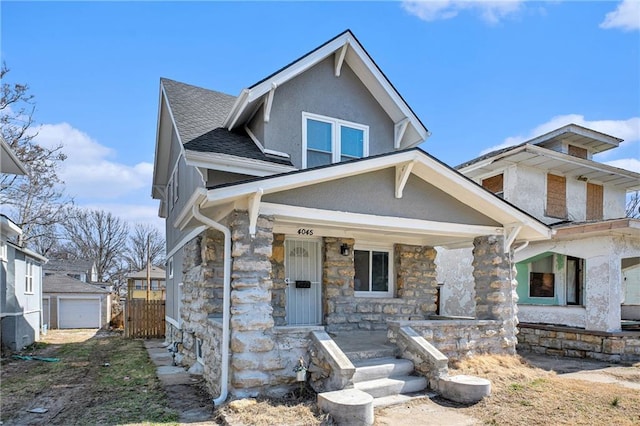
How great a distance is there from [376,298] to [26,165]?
1800cm

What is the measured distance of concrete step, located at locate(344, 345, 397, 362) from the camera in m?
6.80

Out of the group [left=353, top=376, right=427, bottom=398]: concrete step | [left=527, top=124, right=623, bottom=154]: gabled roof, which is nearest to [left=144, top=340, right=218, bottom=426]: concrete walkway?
[left=353, top=376, right=427, bottom=398]: concrete step

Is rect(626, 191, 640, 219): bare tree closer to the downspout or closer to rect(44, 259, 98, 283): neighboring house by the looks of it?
the downspout

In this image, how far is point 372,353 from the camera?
6977 millimetres

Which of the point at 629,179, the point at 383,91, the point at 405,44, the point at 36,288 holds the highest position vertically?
the point at 405,44

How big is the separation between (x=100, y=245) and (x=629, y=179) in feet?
131

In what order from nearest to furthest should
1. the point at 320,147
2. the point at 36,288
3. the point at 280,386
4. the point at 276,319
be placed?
the point at 280,386, the point at 276,319, the point at 320,147, the point at 36,288

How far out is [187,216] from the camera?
6.80 m

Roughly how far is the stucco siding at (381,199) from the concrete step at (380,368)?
2.40 metres

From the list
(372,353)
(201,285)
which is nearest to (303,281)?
(201,285)

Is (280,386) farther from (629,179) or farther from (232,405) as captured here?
(629,179)

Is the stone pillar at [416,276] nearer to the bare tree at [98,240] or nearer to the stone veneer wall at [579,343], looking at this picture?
the stone veneer wall at [579,343]

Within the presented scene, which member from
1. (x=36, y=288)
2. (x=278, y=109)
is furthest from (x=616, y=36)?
(x=36, y=288)

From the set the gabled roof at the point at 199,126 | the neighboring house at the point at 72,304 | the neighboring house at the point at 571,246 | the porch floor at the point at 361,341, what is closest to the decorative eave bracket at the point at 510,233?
the neighboring house at the point at 571,246
